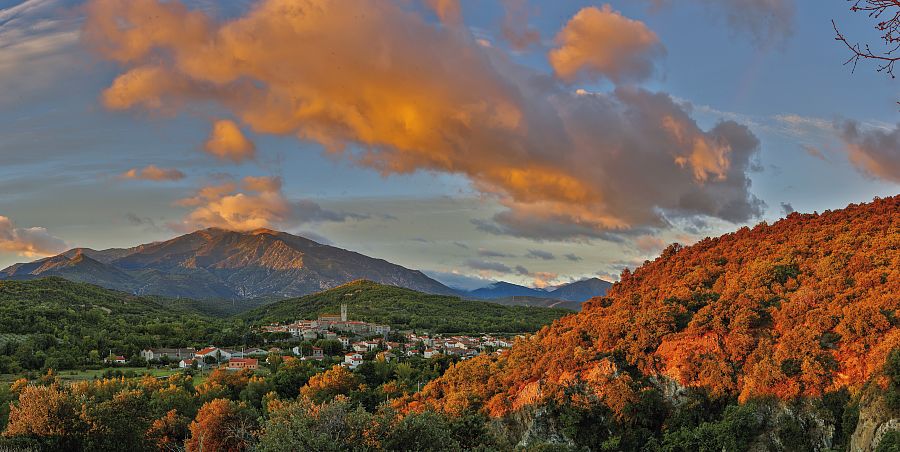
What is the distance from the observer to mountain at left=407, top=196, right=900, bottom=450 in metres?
23.0

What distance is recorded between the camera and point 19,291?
98.6 meters

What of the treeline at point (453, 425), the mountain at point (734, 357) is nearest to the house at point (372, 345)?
the mountain at point (734, 357)

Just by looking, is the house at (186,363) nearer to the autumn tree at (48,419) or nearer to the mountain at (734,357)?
the mountain at (734,357)

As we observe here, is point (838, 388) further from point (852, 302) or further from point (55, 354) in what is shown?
point (55, 354)

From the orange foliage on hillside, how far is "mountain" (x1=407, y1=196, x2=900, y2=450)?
7 cm

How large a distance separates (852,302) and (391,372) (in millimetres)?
40940

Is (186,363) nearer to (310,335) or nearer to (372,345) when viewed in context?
(372,345)

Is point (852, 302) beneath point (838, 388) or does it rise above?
above

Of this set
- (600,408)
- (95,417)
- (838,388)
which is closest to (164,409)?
(95,417)

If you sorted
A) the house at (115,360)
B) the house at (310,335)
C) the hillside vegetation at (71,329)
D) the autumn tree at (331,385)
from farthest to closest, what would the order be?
the house at (310,335)
the house at (115,360)
the hillside vegetation at (71,329)
the autumn tree at (331,385)

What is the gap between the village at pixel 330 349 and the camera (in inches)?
2653

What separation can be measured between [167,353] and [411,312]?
218 feet

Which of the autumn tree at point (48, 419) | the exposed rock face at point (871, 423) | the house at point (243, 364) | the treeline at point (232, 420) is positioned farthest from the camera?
the house at point (243, 364)

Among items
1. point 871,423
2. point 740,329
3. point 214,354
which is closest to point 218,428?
point 740,329
